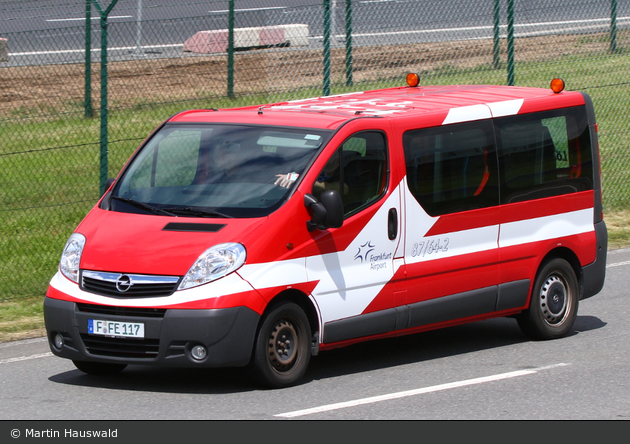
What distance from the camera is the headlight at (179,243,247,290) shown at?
23.4 feet

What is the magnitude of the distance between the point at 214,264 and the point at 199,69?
8.74 metres

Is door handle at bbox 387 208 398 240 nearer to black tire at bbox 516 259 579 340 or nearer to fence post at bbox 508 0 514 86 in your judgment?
black tire at bbox 516 259 579 340

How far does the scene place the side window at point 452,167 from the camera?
27.2ft

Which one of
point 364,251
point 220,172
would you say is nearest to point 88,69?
point 220,172

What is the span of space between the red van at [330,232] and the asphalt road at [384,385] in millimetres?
241

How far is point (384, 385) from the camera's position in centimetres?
764

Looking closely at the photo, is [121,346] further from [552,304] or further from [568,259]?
[568,259]

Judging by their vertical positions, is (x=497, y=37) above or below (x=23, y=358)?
above

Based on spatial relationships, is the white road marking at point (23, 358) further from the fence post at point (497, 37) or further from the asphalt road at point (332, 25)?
the fence post at point (497, 37)

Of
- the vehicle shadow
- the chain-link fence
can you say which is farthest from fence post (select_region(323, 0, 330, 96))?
the vehicle shadow

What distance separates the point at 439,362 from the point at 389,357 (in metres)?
0.40

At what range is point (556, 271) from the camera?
30.6 ft

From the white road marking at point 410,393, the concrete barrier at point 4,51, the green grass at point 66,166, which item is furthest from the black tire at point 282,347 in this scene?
the concrete barrier at point 4,51
